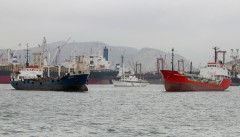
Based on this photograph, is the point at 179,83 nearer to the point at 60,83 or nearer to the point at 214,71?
the point at 214,71

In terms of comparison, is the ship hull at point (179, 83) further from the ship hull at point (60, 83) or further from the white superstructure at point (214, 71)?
the ship hull at point (60, 83)

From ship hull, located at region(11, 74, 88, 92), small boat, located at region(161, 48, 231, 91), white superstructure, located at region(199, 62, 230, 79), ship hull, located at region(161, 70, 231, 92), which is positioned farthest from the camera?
white superstructure, located at region(199, 62, 230, 79)

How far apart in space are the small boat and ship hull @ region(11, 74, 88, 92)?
18282mm

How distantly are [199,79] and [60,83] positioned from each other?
33106mm

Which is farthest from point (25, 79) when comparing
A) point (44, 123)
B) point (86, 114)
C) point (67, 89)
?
point (44, 123)

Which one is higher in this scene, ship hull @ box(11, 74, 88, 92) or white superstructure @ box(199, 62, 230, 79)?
white superstructure @ box(199, 62, 230, 79)

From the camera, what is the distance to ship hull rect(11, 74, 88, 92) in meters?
115

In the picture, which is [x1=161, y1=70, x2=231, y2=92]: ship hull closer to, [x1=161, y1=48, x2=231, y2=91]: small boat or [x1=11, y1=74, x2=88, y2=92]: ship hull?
[x1=161, y1=48, x2=231, y2=91]: small boat

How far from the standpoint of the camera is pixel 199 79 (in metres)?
127

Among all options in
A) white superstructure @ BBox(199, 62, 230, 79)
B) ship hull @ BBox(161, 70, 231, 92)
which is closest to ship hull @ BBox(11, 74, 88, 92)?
ship hull @ BBox(161, 70, 231, 92)

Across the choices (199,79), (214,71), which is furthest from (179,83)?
(214,71)

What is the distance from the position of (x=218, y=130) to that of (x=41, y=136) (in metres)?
14.6

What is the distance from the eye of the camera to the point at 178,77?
119812 mm

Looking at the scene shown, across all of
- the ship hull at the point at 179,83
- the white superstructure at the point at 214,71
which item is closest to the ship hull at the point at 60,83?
the ship hull at the point at 179,83
